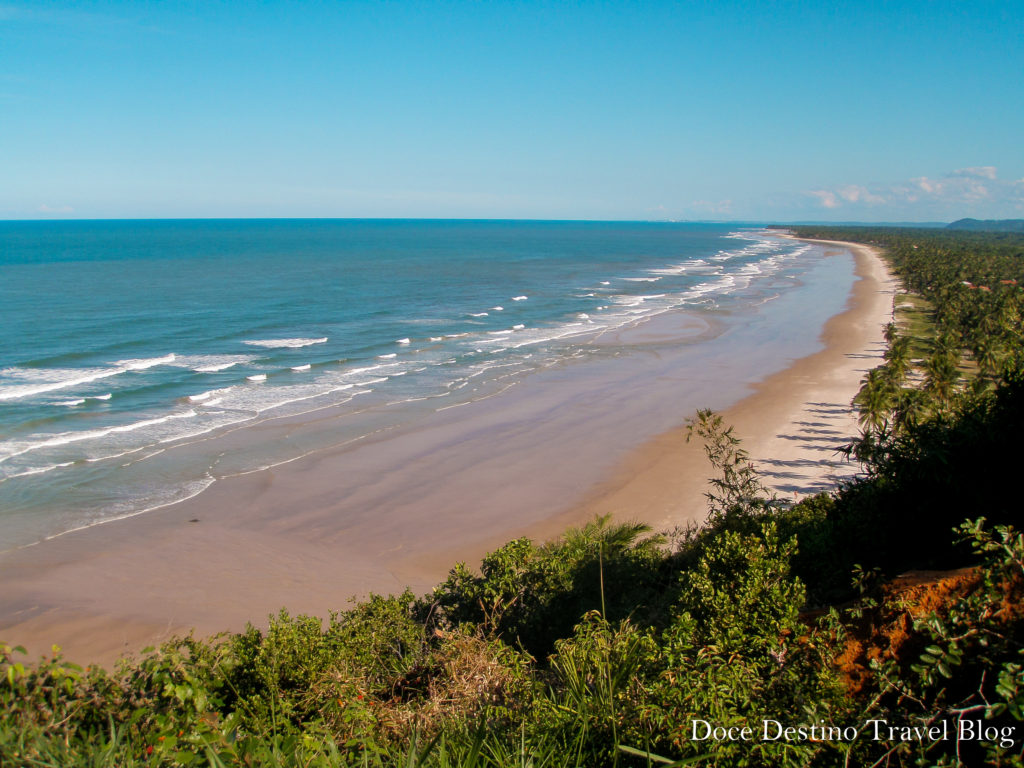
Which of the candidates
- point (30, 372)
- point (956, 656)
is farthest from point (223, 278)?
point (956, 656)

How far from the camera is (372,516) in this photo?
19875mm

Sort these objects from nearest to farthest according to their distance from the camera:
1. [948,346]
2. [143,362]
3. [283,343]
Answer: [948,346]
[143,362]
[283,343]

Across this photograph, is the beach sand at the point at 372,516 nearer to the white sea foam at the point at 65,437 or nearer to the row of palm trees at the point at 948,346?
the row of palm trees at the point at 948,346

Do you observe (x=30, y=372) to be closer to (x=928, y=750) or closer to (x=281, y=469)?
(x=281, y=469)

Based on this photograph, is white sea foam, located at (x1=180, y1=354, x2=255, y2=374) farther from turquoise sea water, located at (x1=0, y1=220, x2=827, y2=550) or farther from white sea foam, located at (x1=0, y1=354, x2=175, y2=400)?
white sea foam, located at (x1=0, y1=354, x2=175, y2=400)

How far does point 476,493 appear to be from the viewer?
21484mm

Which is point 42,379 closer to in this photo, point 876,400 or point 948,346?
point 876,400

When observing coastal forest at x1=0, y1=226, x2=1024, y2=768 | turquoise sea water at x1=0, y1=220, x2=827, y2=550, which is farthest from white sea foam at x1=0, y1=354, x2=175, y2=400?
coastal forest at x1=0, y1=226, x2=1024, y2=768

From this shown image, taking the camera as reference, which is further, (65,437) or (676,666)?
(65,437)

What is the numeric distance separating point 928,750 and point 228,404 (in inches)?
1173

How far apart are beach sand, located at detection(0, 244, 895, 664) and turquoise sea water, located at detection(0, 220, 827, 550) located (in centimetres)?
191

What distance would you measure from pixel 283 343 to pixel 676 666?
39.5m

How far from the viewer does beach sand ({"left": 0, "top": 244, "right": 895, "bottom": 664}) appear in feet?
50.3

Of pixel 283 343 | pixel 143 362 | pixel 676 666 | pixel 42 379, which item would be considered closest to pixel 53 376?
pixel 42 379
